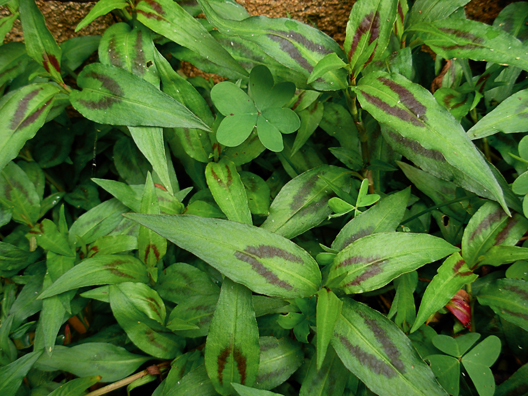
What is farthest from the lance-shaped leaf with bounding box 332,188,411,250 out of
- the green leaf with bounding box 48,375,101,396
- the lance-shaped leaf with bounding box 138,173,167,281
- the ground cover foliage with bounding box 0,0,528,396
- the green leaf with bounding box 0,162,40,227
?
the green leaf with bounding box 0,162,40,227

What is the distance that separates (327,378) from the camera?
1161 mm

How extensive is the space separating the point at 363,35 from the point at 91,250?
1.20 metres

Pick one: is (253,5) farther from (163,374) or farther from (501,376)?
(501,376)

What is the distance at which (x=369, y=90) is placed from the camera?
1.17 m

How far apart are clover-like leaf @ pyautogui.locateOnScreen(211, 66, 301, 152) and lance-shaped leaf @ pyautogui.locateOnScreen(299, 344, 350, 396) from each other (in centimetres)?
70

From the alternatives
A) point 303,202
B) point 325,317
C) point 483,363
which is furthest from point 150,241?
point 483,363

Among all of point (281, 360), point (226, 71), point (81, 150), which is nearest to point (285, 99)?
point (226, 71)

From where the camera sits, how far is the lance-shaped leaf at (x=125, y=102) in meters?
1.18

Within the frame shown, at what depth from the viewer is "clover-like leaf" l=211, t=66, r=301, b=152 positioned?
50.8 inches

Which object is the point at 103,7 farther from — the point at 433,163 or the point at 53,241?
the point at 433,163

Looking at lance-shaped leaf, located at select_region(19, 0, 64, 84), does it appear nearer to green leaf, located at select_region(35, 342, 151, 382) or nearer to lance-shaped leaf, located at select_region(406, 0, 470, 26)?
green leaf, located at select_region(35, 342, 151, 382)

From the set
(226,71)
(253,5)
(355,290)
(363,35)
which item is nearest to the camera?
(355,290)

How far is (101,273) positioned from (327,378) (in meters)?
0.80

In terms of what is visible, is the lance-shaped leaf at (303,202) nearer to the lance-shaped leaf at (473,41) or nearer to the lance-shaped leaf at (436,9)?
the lance-shaped leaf at (473,41)
